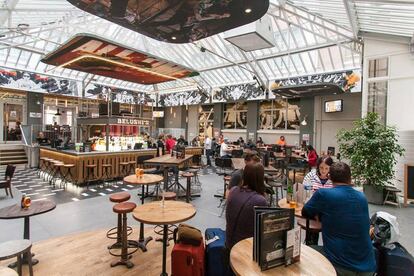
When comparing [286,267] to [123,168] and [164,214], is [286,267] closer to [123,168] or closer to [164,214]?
[164,214]

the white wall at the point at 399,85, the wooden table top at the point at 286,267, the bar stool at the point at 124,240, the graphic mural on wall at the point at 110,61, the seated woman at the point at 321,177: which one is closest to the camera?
the wooden table top at the point at 286,267

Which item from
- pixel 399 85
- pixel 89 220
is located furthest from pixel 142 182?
pixel 399 85

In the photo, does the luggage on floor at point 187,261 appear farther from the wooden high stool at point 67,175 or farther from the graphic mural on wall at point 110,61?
the wooden high stool at point 67,175

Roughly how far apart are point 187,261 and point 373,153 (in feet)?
18.0

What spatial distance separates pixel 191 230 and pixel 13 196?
6.17 meters

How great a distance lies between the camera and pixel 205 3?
11.5 feet

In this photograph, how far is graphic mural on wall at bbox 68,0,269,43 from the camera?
356 centimetres

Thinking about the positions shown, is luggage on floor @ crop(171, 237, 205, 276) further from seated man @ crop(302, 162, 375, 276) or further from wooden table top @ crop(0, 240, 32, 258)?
wooden table top @ crop(0, 240, 32, 258)

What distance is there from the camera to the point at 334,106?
11.1 meters

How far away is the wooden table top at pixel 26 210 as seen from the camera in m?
2.66

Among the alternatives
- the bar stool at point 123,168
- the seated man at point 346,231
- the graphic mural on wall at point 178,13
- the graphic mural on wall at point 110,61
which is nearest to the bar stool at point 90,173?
the bar stool at point 123,168

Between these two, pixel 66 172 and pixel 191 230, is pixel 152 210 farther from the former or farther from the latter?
pixel 66 172

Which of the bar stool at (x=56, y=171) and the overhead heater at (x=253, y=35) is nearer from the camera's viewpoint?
the overhead heater at (x=253, y=35)

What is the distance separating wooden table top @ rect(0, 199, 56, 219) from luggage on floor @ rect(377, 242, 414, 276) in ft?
11.8
